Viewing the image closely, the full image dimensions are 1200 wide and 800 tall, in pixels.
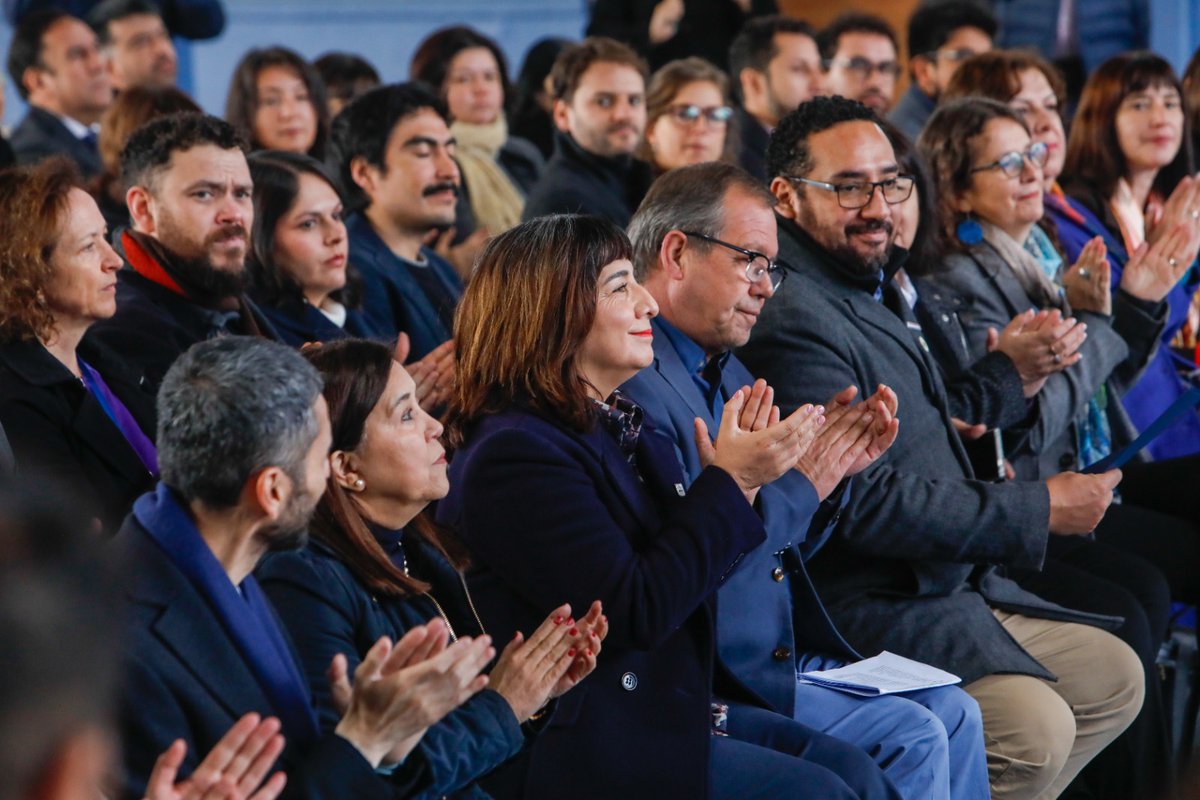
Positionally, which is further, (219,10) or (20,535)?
(219,10)

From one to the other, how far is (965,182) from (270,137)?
2183 mm

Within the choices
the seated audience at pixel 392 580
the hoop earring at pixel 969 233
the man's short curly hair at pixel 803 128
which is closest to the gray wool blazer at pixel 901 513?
the man's short curly hair at pixel 803 128

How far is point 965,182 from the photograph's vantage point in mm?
3906

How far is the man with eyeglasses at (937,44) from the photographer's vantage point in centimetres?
578

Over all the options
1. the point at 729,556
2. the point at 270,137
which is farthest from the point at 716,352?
the point at 270,137

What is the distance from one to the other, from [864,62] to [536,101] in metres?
1.29

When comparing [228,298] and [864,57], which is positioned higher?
[864,57]

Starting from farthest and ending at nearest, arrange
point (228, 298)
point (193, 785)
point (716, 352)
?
1. point (228, 298)
2. point (716, 352)
3. point (193, 785)

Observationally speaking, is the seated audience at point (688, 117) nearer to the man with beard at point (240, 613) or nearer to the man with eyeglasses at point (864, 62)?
the man with eyeglasses at point (864, 62)

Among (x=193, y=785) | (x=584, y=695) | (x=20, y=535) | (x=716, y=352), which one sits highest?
(x=20, y=535)

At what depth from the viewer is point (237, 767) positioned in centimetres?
168

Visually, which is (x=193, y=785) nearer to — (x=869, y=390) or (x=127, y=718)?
(x=127, y=718)

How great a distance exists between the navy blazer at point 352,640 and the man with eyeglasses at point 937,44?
13.2 ft

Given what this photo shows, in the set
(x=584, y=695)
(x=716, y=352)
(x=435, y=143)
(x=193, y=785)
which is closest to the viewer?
(x=193, y=785)
